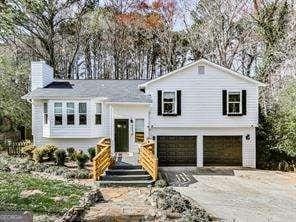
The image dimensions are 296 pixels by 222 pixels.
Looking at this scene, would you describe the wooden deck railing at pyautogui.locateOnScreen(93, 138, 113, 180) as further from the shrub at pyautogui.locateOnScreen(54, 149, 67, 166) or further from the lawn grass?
the shrub at pyautogui.locateOnScreen(54, 149, 67, 166)

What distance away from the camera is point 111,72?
4744 cm

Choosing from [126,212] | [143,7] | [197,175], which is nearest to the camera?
[126,212]

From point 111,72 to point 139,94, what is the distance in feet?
56.3

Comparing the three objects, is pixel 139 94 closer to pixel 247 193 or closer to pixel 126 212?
pixel 247 193

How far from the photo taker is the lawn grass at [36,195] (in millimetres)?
14164

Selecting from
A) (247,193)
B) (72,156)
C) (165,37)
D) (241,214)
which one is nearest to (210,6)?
(165,37)

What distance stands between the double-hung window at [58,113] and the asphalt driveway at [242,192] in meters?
7.57

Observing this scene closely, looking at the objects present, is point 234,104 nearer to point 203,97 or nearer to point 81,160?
point 203,97

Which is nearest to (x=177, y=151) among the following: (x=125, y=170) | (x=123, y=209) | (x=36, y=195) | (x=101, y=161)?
(x=125, y=170)

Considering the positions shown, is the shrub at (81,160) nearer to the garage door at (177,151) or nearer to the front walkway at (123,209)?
the front walkway at (123,209)

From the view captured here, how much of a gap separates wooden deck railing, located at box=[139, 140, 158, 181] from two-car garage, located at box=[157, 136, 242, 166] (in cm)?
527

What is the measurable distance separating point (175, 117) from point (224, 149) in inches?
150

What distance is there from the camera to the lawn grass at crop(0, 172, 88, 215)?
14.2 metres

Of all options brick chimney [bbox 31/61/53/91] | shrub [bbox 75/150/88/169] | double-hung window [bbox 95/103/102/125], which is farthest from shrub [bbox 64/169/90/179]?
brick chimney [bbox 31/61/53/91]
